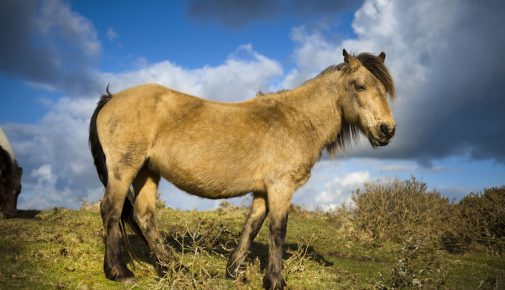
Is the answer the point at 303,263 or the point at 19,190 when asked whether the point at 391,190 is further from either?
the point at 19,190

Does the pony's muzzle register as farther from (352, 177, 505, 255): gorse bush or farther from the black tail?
(352, 177, 505, 255): gorse bush

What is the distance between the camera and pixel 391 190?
12844mm

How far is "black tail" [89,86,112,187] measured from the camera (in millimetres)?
6648

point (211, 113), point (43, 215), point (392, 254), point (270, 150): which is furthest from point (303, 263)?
point (43, 215)

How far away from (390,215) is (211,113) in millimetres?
7792

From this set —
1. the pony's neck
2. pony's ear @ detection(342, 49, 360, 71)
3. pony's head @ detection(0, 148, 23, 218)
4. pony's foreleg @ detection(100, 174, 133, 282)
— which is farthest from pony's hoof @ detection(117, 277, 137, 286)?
pony's head @ detection(0, 148, 23, 218)

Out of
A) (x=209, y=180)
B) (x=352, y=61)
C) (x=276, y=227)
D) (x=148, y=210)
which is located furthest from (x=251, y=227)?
(x=352, y=61)

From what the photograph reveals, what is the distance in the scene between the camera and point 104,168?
669cm

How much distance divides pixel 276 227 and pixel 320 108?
1.94 m

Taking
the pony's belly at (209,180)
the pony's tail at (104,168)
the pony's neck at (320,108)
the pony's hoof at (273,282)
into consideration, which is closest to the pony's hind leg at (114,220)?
the pony's tail at (104,168)

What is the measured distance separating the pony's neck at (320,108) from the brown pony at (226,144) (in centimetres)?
2

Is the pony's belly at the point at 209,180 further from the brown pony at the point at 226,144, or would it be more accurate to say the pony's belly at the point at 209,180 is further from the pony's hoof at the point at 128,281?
the pony's hoof at the point at 128,281

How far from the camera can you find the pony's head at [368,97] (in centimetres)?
654

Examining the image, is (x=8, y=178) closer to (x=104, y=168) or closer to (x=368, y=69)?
(x=104, y=168)
